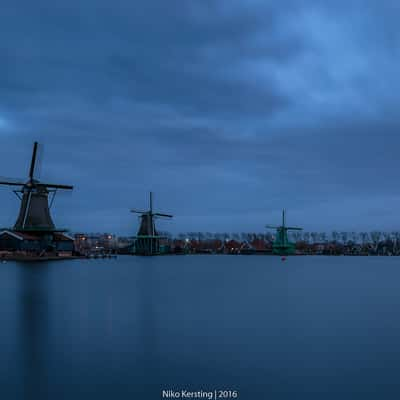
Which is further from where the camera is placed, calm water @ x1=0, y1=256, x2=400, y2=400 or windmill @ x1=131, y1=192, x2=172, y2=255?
windmill @ x1=131, y1=192, x2=172, y2=255

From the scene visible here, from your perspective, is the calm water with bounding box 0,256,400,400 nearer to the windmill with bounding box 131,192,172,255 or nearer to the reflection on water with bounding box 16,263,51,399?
the reflection on water with bounding box 16,263,51,399

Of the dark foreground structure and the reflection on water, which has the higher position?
the dark foreground structure

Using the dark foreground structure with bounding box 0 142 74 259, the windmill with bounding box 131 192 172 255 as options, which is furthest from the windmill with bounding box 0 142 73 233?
the windmill with bounding box 131 192 172 255

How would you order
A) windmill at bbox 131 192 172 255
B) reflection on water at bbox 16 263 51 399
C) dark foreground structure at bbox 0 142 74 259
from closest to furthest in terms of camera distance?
reflection on water at bbox 16 263 51 399 < dark foreground structure at bbox 0 142 74 259 < windmill at bbox 131 192 172 255

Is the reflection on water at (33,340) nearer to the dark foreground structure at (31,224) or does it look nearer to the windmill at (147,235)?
the dark foreground structure at (31,224)

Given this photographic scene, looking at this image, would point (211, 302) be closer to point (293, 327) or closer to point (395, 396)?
point (293, 327)

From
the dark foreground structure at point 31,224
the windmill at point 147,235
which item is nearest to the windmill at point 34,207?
the dark foreground structure at point 31,224

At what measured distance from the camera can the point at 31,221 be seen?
83.8 meters

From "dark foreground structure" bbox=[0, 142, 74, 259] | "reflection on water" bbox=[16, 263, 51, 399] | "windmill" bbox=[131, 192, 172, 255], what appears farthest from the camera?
"windmill" bbox=[131, 192, 172, 255]

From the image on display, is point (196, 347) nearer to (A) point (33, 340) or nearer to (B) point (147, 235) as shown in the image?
(A) point (33, 340)

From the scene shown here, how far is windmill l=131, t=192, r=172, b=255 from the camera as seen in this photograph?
13338 cm

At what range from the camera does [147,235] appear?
136 metres

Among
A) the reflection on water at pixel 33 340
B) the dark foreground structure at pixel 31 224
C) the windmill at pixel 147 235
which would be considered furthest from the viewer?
the windmill at pixel 147 235

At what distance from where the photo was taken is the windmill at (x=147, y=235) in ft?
438
